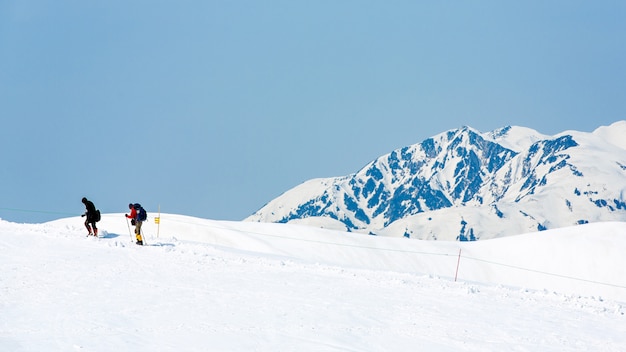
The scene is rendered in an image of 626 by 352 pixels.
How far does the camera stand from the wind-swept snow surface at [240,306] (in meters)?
23.1

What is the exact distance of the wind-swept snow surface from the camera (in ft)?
75.7

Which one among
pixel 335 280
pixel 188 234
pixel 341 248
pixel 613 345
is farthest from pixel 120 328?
pixel 341 248

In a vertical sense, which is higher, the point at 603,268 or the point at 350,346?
the point at 603,268

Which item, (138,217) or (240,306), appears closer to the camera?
(240,306)

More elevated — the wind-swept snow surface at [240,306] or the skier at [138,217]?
the skier at [138,217]

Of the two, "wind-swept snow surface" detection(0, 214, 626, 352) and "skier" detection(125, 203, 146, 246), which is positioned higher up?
"skier" detection(125, 203, 146, 246)

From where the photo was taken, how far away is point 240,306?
88.1ft

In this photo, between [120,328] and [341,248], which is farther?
[341,248]

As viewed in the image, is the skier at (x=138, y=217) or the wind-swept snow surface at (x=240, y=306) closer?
the wind-swept snow surface at (x=240, y=306)

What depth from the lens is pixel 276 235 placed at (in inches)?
2766

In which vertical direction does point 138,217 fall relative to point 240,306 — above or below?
above

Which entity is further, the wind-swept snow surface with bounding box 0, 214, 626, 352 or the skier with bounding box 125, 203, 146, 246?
the skier with bounding box 125, 203, 146, 246

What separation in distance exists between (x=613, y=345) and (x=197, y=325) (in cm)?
1196

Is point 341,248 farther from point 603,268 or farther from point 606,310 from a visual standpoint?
point 606,310
